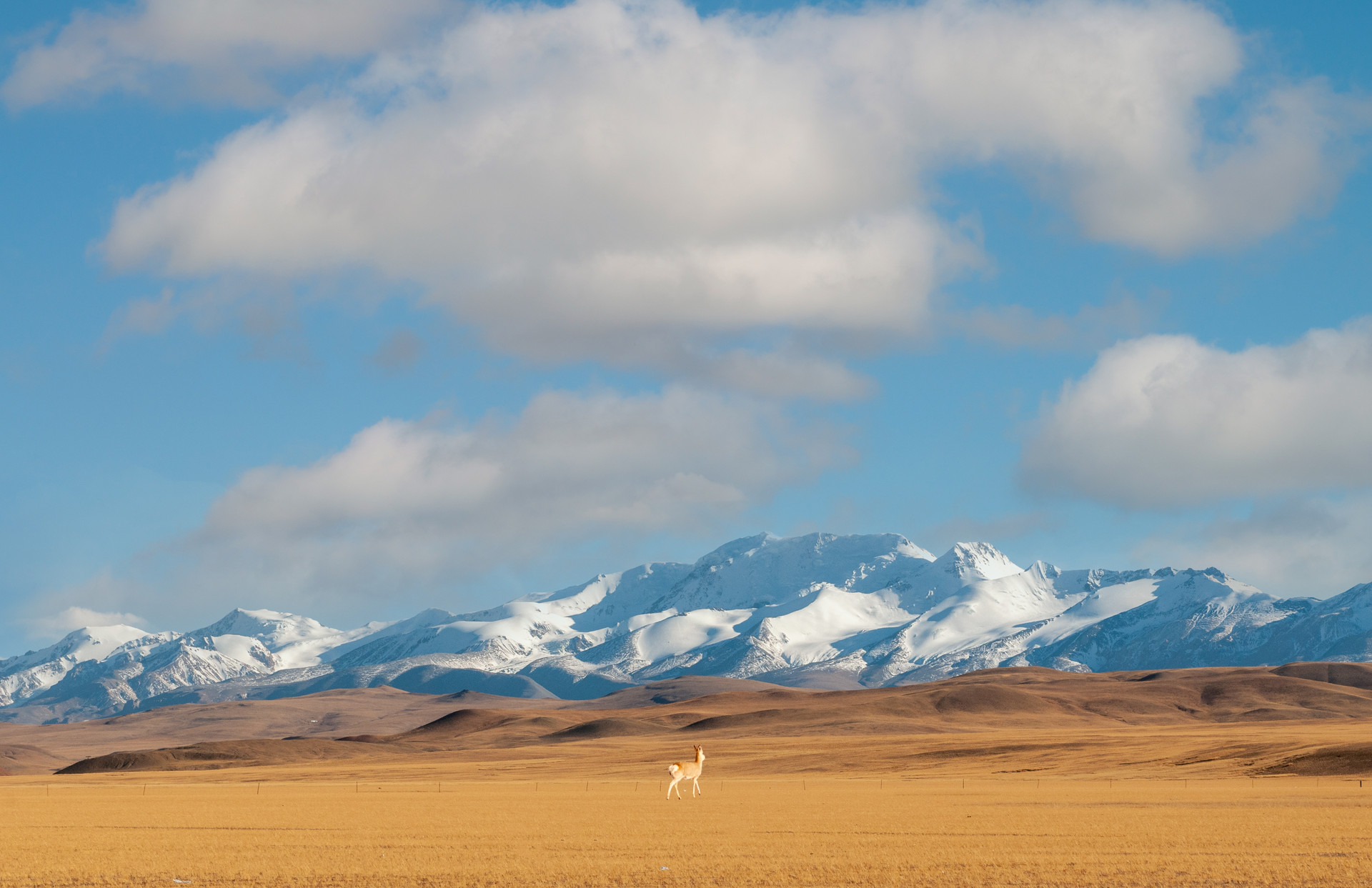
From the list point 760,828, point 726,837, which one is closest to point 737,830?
point 760,828

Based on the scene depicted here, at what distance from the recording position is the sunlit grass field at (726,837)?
36719 millimetres

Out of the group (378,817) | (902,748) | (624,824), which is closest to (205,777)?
(902,748)

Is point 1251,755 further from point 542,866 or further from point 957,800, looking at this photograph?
point 542,866

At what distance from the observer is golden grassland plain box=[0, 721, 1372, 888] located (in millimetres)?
37000

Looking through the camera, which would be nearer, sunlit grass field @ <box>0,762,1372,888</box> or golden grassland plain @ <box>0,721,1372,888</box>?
sunlit grass field @ <box>0,762,1372,888</box>

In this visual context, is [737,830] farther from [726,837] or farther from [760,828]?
[726,837]

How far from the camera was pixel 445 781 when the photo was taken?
4537 inches

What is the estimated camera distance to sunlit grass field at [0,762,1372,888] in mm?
36719

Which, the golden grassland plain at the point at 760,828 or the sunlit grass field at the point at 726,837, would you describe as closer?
the sunlit grass field at the point at 726,837

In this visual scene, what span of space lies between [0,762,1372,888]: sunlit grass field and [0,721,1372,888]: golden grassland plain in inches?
6.5

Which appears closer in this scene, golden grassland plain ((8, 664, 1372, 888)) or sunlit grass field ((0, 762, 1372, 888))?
sunlit grass field ((0, 762, 1372, 888))

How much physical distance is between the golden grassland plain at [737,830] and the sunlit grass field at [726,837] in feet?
0.54

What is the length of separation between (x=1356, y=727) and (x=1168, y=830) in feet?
497

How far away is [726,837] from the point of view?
159 ft
